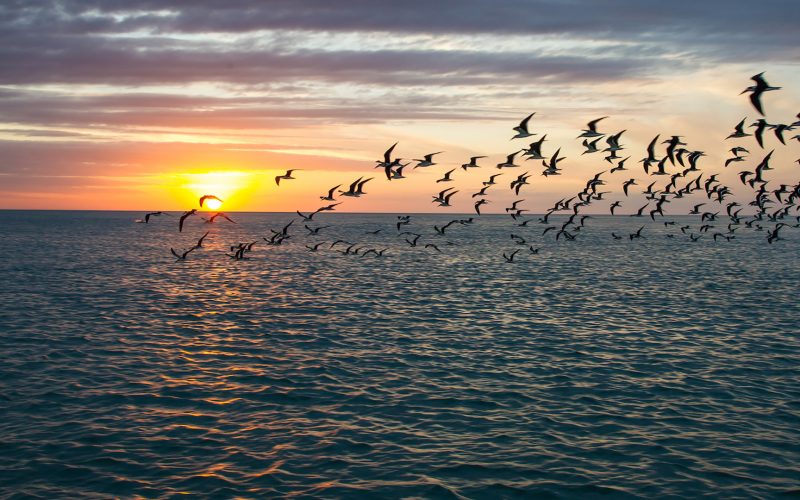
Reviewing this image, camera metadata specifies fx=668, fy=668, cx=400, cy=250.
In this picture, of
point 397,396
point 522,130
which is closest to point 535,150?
point 522,130

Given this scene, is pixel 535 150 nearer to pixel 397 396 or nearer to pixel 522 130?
pixel 522 130

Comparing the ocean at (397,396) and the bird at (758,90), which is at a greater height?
the bird at (758,90)

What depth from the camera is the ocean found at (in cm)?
1545

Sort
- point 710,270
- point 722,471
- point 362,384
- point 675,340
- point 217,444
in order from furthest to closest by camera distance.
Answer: point 710,270 < point 675,340 < point 362,384 < point 217,444 < point 722,471

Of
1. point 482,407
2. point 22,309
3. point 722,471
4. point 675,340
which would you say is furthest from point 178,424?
point 22,309

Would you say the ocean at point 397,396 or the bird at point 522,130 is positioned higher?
the bird at point 522,130

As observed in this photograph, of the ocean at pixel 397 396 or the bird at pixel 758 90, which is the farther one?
the bird at pixel 758 90

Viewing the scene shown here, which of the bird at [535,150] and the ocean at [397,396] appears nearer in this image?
the ocean at [397,396]

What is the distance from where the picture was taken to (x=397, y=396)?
853 inches

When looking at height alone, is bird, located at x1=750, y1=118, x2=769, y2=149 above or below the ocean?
above

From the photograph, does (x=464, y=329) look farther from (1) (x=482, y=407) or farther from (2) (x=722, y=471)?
(2) (x=722, y=471)

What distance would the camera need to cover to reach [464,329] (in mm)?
33938

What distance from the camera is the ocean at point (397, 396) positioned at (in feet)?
50.7

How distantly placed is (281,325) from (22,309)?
16.3 metres
